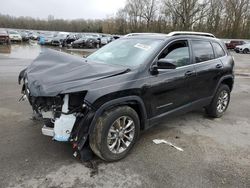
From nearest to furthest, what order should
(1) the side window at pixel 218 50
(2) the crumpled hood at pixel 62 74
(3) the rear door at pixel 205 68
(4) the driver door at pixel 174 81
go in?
(2) the crumpled hood at pixel 62 74
(4) the driver door at pixel 174 81
(3) the rear door at pixel 205 68
(1) the side window at pixel 218 50

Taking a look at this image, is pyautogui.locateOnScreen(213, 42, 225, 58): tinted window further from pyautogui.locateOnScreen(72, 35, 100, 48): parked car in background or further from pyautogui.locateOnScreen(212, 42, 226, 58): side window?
pyautogui.locateOnScreen(72, 35, 100, 48): parked car in background

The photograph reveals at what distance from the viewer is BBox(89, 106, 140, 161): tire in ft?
10.5

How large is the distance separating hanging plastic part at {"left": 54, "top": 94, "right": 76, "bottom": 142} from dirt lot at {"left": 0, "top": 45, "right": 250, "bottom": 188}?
1.58ft

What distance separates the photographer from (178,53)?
4328 millimetres

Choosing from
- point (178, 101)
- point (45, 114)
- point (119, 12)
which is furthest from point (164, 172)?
point (119, 12)

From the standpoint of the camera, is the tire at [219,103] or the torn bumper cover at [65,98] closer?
the torn bumper cover at [65,98]

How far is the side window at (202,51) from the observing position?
4660 mm

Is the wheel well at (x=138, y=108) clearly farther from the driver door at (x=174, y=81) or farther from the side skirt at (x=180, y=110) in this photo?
the driver door at (x=174, y=81)

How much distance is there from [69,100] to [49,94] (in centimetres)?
26

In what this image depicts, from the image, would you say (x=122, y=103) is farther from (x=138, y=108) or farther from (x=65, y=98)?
(x=65, y=98)

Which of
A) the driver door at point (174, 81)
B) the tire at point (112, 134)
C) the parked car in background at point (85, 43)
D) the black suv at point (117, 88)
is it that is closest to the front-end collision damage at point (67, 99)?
the black suv at point (117, 88)

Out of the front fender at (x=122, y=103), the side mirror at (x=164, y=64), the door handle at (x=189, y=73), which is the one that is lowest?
the front fender at (x=122, y=103)

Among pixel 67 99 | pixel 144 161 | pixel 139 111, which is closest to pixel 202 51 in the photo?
pixel 139 111

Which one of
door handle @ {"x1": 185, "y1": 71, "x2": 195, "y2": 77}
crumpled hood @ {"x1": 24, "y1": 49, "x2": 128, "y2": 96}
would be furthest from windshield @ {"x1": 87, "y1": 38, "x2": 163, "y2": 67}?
door handle @ {"x1": 185, "y1": 71, "x2": 195, "y2": 77}
